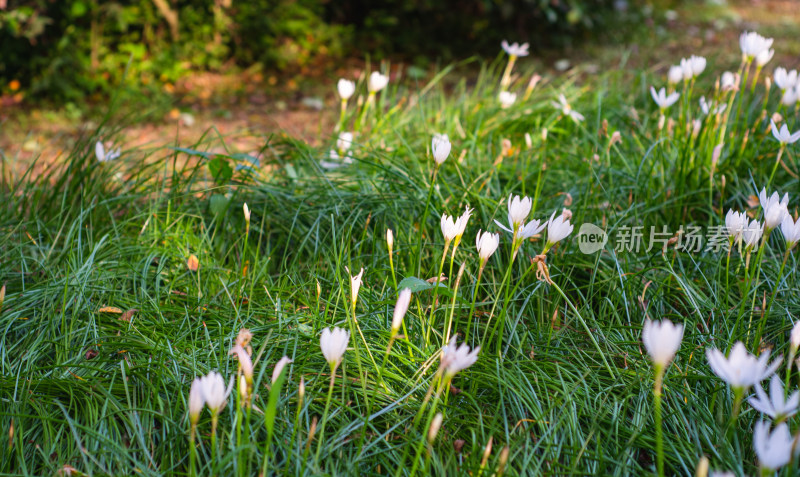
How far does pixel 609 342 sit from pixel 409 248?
0.64 m

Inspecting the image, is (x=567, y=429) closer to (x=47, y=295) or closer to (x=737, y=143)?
(x=47, y=295)

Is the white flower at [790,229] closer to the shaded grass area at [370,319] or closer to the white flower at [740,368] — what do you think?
the shaded grass area at [370,319]

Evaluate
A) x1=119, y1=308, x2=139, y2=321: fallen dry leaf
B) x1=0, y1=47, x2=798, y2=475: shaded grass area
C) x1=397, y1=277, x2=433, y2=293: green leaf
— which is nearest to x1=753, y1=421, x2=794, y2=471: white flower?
x1=0, y1=47, x2=798, y2=475: shaded grass area

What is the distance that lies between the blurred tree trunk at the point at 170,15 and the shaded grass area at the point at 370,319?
318cm

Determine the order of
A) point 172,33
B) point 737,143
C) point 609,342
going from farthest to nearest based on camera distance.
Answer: point 172,33, point 737,143, point 609,342

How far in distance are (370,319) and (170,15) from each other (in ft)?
14.6

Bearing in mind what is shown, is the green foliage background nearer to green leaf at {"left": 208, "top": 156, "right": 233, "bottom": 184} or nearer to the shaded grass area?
the shaded grass area

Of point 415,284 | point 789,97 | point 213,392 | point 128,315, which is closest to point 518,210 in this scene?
point 415,284

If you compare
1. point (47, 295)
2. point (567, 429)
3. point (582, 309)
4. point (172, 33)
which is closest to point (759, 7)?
point (172, 33)

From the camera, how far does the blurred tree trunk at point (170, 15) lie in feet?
16.3

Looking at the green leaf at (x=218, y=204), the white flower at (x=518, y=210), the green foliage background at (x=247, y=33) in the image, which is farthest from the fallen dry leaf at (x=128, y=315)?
the green foliage background at (x=247, y=33)

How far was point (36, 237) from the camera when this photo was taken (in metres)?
2.10

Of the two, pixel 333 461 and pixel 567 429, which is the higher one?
pixel 567 429

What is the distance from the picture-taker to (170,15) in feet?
16.7
